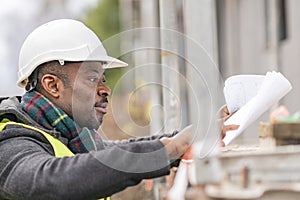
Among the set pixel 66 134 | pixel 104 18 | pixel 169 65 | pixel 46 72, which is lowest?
pixel 104 18

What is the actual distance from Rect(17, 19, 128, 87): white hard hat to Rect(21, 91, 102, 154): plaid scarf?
16 centimetres

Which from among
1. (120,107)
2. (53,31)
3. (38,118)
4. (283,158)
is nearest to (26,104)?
(38,118)

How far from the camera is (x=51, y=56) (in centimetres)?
376

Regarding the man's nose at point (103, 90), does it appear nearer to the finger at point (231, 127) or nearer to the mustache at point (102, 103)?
the mustache at point (102, 103)

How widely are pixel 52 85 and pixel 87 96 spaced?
19cm

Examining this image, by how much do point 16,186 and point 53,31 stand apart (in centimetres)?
92

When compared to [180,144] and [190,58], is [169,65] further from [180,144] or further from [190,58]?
[180,144]

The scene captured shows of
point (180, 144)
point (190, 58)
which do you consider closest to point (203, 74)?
point (190, 58)

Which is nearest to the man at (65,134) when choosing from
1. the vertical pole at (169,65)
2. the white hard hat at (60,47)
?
the white hard hat at (60,47)

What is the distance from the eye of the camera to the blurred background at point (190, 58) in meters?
3.85

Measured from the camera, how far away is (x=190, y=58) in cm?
388

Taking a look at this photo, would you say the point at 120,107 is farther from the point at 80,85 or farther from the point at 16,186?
the point at 16,186

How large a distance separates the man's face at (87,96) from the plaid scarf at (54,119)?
45mm

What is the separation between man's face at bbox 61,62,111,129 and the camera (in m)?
3.68
